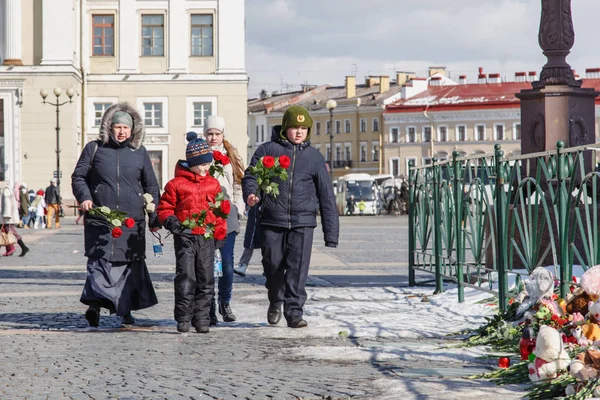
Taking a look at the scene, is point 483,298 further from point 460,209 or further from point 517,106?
point 517,106

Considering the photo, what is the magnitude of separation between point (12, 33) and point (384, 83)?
65.8m

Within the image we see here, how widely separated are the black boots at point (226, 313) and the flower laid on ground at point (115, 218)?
1.15m

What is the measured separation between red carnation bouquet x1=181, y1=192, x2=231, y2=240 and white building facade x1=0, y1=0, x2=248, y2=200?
49124 mm

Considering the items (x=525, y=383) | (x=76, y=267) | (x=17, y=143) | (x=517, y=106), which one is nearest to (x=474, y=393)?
(x=525, y=383)

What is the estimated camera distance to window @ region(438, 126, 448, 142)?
10831 cm

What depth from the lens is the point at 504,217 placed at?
931cm

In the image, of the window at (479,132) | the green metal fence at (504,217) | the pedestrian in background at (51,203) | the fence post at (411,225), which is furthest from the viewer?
the window at (479,132)

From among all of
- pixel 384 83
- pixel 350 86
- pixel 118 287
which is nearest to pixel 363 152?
pixel 350 86

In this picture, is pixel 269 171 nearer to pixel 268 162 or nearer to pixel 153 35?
pixel 268 162

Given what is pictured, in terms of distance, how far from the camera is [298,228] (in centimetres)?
953

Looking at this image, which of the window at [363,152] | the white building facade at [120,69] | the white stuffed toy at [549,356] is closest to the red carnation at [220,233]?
the white stuffed toy at [549,356]

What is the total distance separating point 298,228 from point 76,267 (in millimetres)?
9017

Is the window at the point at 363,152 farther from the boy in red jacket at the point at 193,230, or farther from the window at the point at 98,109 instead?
the boy in red jacket at the point at 193,230

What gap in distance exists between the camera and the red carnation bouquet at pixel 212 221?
30.0 feet
